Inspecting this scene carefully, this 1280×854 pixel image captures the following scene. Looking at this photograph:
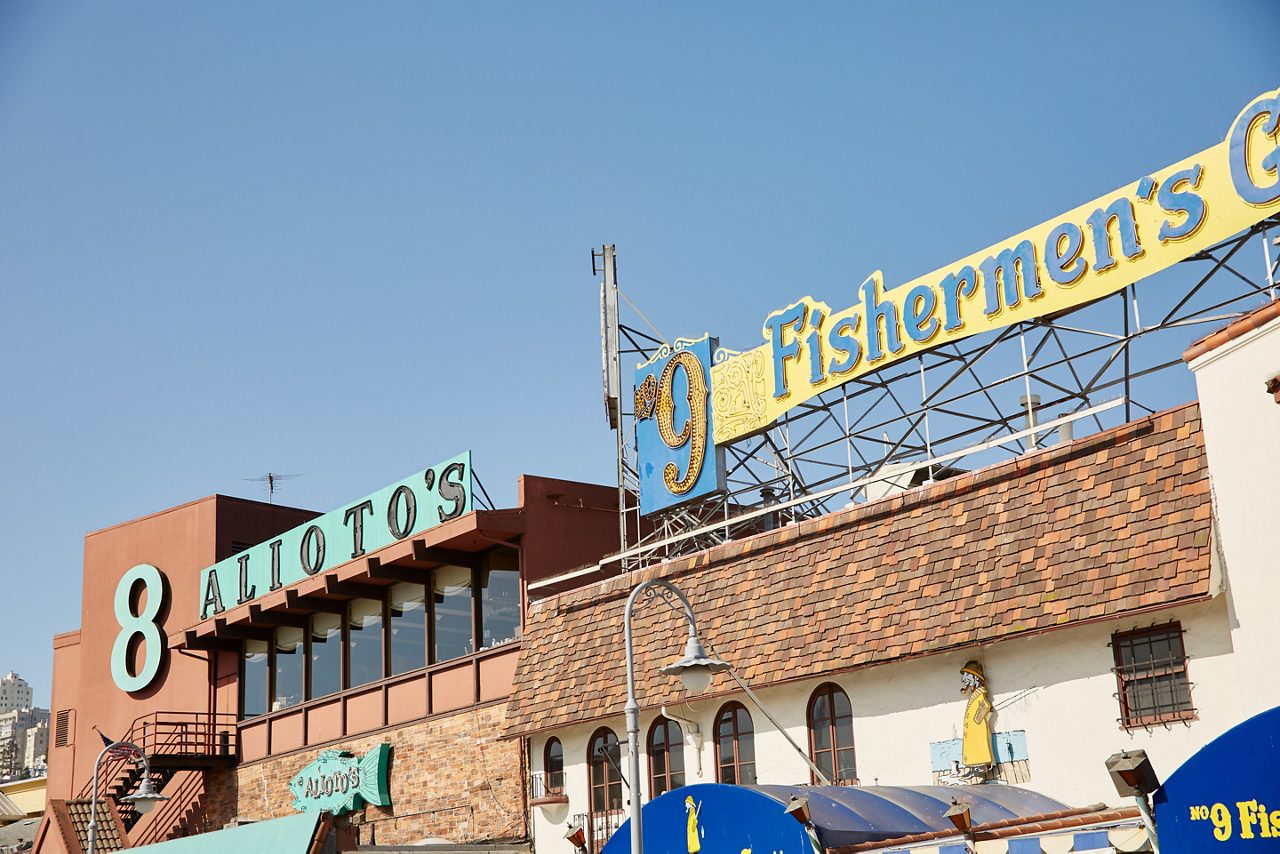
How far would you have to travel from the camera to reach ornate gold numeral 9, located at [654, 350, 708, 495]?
26.5 meters

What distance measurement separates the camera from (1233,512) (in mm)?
16031

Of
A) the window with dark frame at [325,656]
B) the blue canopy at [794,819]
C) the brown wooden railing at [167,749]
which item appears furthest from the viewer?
the brown wooden railing at [167,749]

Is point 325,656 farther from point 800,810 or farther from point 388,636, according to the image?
point 800,810

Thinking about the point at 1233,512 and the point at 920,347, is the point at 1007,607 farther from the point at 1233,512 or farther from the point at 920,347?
the point at 920,347

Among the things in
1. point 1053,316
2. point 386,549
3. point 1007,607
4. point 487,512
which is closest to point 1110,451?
point 1007,607

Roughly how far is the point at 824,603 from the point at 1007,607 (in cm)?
320

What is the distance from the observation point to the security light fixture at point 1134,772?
13195 millimetres

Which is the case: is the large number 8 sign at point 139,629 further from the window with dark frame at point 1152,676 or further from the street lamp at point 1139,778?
the street lamp at point 1139,778

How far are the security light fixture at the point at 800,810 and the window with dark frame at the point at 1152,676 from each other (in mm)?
4020

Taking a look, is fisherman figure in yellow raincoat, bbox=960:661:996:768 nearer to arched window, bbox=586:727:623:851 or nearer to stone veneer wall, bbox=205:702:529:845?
arched window, bbox=586:727:623:851

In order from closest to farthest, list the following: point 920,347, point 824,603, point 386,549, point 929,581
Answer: point 929,581, point 824,603, point 920,347, point 386,549

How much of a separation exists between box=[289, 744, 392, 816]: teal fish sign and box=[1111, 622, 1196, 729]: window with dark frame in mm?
15246

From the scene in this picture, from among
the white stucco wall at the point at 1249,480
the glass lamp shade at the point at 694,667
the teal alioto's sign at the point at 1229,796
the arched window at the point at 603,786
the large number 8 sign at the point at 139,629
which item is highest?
the large number 8 sign at the point at 139,629

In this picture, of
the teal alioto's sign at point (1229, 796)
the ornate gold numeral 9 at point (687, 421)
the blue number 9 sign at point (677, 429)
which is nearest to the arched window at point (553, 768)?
→ the blue number 9 sign at point (677, 429)
